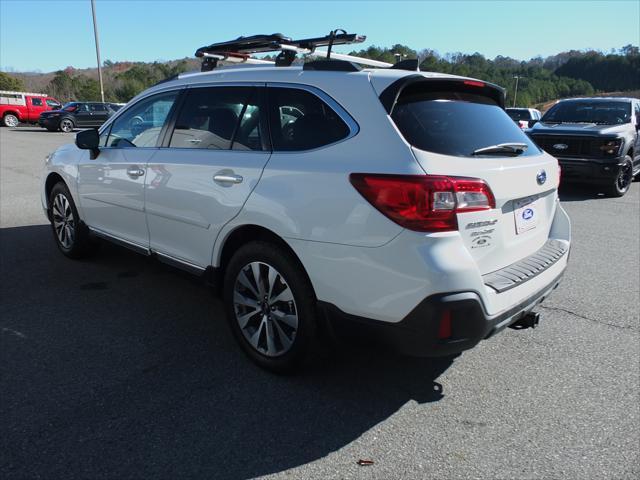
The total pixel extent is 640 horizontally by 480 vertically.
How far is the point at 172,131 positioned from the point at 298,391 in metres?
2.13

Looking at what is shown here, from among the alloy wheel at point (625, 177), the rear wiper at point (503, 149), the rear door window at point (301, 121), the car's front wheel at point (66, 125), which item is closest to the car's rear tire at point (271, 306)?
the rear door window at point (301, 121)

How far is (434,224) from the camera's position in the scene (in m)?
2.38

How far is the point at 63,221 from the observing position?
17.6 feet

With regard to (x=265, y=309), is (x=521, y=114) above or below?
above

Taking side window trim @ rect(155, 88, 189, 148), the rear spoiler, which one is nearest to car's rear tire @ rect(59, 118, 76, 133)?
side window trim @ rect(155, 88, 189, 148)

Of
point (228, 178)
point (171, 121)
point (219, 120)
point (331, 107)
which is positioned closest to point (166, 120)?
point (171, 121)

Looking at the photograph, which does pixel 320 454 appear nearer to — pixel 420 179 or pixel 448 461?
pixel 448 461

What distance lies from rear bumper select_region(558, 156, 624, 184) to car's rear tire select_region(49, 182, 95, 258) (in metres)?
8.34

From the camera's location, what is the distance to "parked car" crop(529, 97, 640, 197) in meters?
9.46

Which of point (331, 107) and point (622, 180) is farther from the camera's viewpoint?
point (622, 180)

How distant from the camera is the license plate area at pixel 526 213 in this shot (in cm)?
285

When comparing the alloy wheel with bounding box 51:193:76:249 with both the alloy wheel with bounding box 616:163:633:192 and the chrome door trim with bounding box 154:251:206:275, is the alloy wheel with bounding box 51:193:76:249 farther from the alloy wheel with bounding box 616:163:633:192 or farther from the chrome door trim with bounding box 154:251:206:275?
the alloy wheel with bounding box 616:163:633:192

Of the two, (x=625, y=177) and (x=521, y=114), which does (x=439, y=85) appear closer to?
(x=625, y=177)

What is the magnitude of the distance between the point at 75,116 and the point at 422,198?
100 feet
